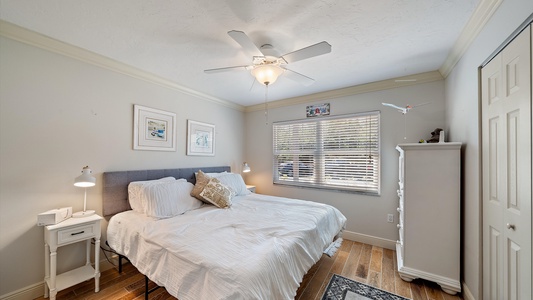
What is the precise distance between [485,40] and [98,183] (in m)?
4.05

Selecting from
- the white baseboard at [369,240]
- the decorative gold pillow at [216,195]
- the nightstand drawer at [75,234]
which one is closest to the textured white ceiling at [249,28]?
the decorative gold pillow at [216,195]

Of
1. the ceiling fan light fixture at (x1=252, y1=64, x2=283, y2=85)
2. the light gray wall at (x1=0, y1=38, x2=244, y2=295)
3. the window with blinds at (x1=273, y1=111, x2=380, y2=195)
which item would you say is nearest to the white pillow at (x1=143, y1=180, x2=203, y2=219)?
the light gray wall at (x1=0, y1=38, x2=244, y2=295)

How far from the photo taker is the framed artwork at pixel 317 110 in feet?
11.7

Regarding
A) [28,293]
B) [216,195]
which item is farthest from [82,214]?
[216,195]

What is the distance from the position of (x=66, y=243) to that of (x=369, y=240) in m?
3.79

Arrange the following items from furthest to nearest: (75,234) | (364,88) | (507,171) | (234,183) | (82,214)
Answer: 1. (234,183)
2. (364,88)
3. (82,214)
4. (75,234)
5. (507,171)

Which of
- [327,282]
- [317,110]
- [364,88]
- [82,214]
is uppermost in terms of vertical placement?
[364,88]

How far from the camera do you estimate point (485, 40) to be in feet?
5.21

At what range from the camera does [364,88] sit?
316 cm

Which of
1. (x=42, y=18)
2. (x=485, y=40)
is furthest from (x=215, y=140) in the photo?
(x=485, y=40)

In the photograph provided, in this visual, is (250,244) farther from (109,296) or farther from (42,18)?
(42,18)

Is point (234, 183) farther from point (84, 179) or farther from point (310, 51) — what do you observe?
point (310, 51)

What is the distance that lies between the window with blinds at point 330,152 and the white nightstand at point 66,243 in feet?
9.65

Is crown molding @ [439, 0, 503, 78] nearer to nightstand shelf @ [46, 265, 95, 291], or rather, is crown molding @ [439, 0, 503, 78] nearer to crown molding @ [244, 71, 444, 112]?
crown molding @ [244, 71, 444, 112]
